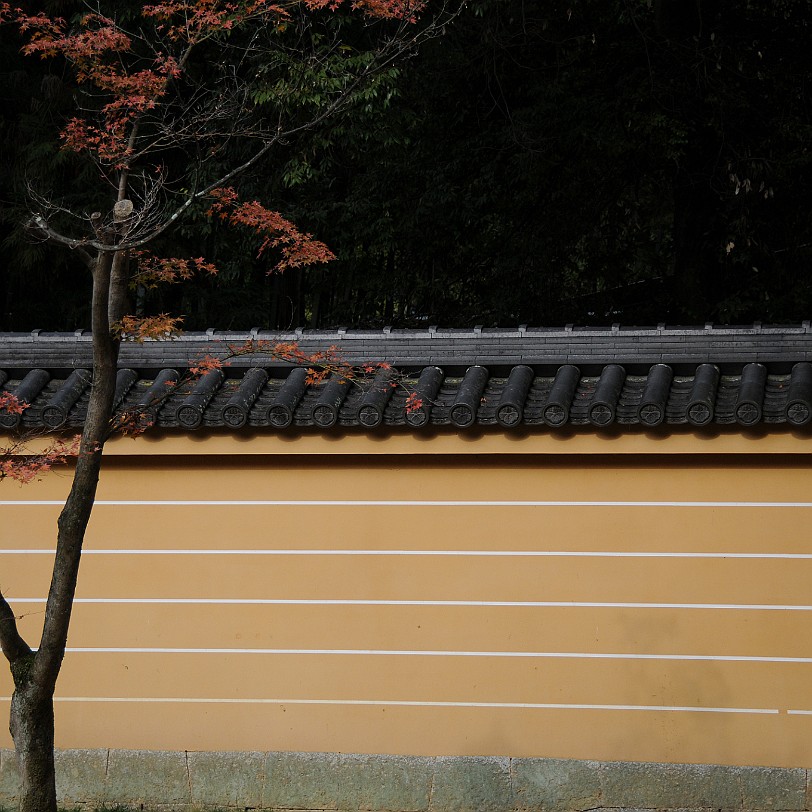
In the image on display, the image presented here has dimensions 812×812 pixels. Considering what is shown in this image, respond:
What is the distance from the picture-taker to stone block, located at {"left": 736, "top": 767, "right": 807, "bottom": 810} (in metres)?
6.01

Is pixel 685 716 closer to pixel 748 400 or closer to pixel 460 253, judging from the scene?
pixel 748 400

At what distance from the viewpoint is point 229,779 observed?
6359mm

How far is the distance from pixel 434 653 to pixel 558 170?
8.54 meters

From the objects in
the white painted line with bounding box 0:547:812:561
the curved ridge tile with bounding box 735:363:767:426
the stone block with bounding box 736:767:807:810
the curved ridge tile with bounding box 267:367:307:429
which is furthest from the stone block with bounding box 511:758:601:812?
the curved ridge tile with bounding box 267:367:307:429

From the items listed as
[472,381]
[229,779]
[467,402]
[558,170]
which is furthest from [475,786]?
[558,170]

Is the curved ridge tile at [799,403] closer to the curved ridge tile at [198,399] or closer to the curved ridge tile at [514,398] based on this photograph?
the curved ridge tile at [514,398]

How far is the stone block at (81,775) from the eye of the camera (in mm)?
6441

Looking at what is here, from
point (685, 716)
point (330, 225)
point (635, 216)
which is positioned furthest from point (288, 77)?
Answer: point (685, 716)

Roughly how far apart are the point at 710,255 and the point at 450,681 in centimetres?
864

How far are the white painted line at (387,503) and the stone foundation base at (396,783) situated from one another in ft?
4.90

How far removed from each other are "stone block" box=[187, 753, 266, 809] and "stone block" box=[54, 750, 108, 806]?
1.86 feet

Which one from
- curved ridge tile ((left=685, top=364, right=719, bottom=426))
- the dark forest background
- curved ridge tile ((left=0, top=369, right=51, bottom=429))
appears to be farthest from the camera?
the dark forest background

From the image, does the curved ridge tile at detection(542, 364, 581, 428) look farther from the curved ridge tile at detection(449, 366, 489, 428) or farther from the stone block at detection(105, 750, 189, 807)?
the stone block at detection(105, 750, 189, 807)

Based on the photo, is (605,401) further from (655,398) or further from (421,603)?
(421,603)
